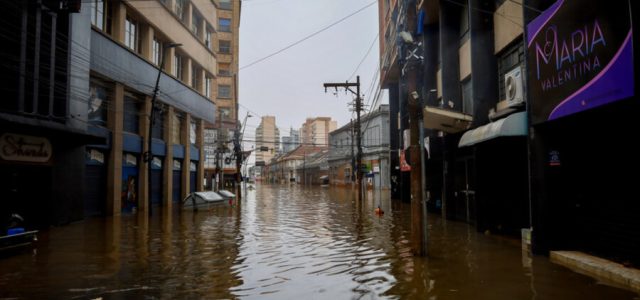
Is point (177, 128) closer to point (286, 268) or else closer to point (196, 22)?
point (196, 22)

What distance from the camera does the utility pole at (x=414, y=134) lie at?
9.75 m

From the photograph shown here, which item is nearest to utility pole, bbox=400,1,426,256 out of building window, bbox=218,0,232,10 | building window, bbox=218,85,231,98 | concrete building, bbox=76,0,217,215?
concrete building, bbox=76,0,217,215

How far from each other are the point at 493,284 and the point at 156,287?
589cm

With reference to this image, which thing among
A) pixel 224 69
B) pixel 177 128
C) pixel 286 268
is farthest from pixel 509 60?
pixel 224 69

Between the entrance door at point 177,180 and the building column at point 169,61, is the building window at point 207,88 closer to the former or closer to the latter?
the building column at point 169,61

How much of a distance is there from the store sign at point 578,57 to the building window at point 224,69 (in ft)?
182

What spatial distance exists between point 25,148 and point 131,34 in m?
12.4

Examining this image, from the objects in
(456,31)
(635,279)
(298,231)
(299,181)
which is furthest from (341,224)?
(299,181)

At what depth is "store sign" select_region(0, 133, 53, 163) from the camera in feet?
48.4

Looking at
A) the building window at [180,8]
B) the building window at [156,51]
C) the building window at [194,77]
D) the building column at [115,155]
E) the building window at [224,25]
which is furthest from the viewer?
the building window at [224,25]

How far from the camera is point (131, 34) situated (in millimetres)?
25641

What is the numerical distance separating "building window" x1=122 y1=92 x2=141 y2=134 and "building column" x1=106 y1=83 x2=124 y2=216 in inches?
64.0

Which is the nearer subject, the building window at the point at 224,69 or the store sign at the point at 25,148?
the store sign at the point at 25,148

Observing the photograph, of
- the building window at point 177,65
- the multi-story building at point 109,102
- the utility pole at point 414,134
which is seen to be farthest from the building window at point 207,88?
the utility pole at point 414,134
